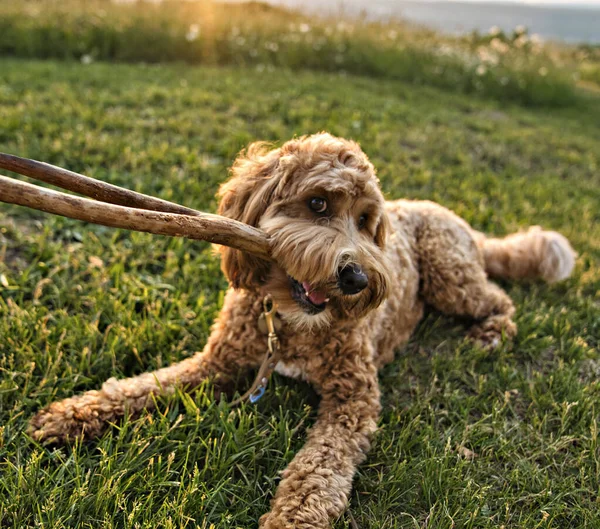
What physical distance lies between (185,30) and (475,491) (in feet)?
35.5

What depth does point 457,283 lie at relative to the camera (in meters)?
4.08

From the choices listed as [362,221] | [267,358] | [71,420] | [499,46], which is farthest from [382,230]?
[499,46]

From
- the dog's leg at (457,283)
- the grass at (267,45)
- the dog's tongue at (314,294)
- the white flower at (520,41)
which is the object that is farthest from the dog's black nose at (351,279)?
the white flower at (520,41)

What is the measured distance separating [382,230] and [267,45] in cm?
914

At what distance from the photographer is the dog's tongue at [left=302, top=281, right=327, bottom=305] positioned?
2.72 metres

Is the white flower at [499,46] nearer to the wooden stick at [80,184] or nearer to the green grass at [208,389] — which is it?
the green grass at [208,389]

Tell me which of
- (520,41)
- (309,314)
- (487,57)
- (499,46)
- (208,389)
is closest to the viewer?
(309,314)

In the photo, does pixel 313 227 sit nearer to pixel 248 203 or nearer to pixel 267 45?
pixel 248 203

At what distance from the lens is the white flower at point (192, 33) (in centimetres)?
1049

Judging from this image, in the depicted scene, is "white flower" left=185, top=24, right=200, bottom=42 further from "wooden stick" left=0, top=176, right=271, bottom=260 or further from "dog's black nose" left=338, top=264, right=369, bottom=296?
"dog's black nose" left=338, top=264, right=369, bottom=296

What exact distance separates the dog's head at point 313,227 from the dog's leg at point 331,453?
44 cm

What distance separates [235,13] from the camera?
42.7 feet

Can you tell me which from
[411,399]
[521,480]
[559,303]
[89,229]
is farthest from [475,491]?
[89,229]

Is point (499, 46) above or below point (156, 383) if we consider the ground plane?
above
